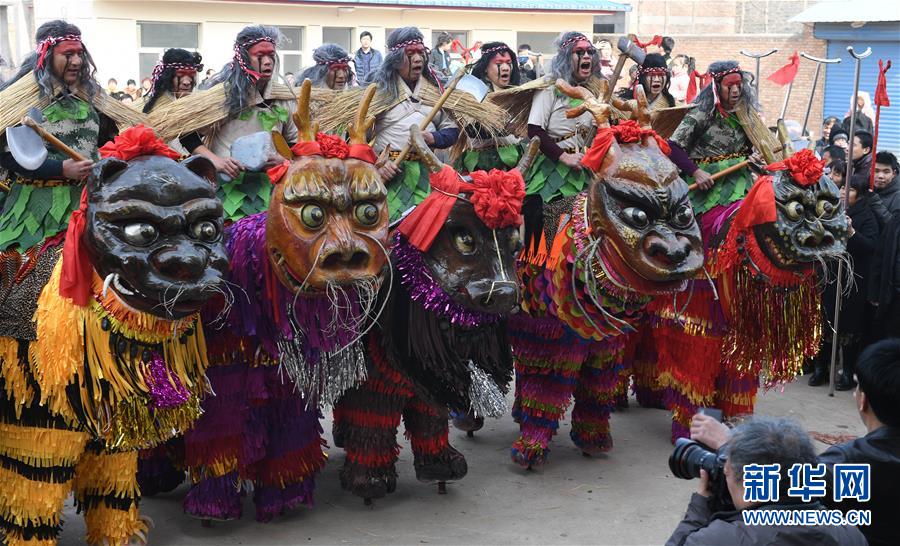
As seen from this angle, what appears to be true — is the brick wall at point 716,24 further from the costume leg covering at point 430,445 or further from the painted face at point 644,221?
the costume leg covering at point 430,445

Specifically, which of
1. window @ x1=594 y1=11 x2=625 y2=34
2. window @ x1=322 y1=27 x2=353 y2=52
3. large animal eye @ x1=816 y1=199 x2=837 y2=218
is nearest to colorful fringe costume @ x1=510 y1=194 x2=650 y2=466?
large animal eye @ x1=816 y1=199 x2=837 y2=218

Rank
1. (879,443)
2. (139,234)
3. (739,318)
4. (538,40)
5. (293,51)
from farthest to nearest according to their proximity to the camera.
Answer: (538,40), (293,51), (739,318), (139,234), (879,443)

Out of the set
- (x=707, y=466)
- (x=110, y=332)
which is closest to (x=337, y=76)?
(x=110, y=332)

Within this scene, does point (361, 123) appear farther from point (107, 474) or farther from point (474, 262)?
point (107, 474)

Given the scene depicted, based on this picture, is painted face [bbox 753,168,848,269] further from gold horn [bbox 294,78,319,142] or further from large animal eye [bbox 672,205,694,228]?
gold horn [bbox 294,78,319,142]

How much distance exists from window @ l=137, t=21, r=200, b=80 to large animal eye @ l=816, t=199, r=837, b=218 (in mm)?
14707

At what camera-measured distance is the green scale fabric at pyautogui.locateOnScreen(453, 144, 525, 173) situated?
6.25 metres

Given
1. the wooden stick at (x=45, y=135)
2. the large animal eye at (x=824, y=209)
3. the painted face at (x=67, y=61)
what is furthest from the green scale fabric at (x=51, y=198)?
the large animal eye at (x=824, y=209)

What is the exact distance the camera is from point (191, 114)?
5477mm

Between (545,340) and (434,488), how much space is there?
3.31 feet

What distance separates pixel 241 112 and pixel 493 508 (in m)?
2.44

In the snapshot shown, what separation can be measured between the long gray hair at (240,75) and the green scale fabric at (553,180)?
1.51 meters

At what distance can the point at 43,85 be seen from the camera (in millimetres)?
4867

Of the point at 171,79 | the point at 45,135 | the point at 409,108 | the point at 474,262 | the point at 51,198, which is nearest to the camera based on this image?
the point at 45,135
